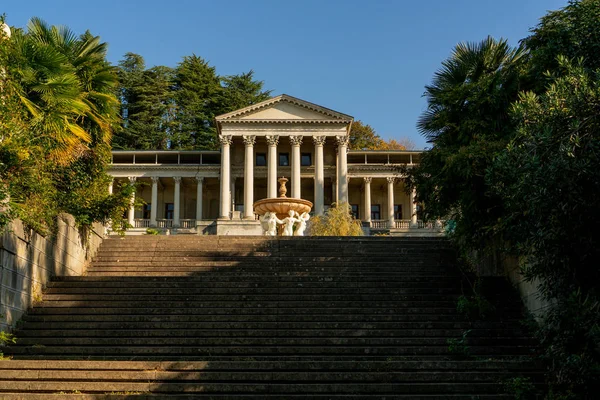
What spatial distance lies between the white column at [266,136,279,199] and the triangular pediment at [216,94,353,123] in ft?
5.33

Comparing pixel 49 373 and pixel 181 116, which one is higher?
pixel 181 116

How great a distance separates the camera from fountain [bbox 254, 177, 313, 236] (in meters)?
26.1

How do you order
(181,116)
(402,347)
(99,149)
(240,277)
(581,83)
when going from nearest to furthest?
(581,83) < (402,347) < (240,277) < (99,149) < (181,116)

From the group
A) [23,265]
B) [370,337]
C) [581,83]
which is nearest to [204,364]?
[370,337]

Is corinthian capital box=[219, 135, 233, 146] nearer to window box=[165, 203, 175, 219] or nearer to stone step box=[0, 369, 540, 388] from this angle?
window box=[165, 203, 175, 219]

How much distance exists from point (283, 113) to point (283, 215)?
82.7 ft

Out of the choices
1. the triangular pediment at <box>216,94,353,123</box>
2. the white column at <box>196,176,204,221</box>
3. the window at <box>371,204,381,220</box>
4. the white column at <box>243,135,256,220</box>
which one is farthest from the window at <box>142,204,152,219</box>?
the window at <box>371,204,381,220</box>

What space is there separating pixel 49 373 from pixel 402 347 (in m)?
6.06

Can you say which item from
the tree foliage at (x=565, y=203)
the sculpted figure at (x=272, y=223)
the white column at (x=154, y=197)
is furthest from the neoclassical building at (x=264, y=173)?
the tree foliage at (x=565, y=203)

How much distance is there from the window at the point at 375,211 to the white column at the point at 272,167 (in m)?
10.7

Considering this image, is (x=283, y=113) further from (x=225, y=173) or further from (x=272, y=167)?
(x=225, y=173)

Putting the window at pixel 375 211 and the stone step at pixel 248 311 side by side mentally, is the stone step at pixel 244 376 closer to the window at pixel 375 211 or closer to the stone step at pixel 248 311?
the stone step at pixel 248 311

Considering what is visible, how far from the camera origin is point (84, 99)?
55.3ft

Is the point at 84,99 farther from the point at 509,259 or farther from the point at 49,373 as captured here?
the point at 509,259
